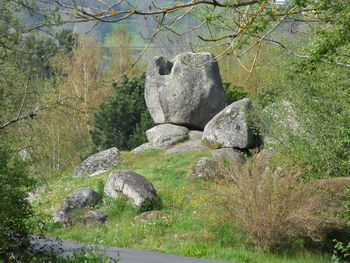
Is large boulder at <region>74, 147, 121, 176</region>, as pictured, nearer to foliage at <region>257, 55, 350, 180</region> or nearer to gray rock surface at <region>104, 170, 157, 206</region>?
gray rock surface at <region>104, 170, 157, 206</region>

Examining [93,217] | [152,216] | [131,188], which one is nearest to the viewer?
[152,216]

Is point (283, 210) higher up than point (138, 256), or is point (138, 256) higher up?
point (283, 210)

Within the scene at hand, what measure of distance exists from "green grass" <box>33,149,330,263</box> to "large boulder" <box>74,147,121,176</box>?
2642 millimetres

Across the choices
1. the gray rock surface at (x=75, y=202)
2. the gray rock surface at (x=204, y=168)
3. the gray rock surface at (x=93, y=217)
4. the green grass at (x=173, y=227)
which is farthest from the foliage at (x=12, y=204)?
the gray rock surface at (x=204, y=168)

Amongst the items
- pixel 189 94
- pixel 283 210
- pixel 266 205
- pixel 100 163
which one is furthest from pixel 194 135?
pixel 283 210

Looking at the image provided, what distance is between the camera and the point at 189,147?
26.5 meters

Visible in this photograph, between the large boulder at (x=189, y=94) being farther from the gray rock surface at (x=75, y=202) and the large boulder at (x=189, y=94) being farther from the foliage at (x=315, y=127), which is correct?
the foliage at (x=315, y=127)

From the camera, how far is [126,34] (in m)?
57.6

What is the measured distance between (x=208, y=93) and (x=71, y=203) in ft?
40.8

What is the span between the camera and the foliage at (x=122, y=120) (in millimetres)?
33469

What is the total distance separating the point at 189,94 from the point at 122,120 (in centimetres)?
670

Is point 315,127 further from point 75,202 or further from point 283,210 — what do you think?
point 75,202

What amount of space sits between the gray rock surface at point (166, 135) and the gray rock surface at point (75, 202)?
8554 millimetres

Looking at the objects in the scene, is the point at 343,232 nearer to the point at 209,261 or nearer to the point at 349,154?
the point at 349,154
